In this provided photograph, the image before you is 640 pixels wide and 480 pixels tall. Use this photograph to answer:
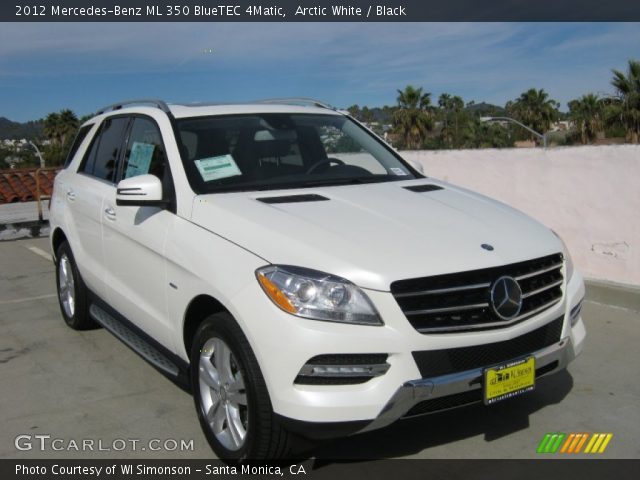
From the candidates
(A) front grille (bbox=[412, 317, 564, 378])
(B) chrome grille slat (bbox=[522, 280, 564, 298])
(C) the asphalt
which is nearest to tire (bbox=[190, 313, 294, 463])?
(C) the asphalt

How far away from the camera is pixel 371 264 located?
2.84 metres

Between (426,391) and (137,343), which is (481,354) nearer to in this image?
(426,391)

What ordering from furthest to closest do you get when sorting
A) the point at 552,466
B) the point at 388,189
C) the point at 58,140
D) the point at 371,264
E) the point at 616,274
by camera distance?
the point at 58,140
the point at 616,274
the point at 388,189
the point at 552,466
the point at 371,264

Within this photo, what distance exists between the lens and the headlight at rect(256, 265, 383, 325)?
9.08 feet

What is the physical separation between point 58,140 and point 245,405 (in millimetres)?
64132

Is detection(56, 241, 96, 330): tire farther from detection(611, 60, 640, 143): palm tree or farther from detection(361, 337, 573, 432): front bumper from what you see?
detection(611, 60, 640, 143): palm tree

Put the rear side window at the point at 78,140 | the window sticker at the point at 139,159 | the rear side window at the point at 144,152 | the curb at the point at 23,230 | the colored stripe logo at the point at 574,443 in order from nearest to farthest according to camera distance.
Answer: the colored stripe logo at the point at 574,443 < the rear side window at the point at 144,152 < the window sticker at the point at 139,159 < the rear side window at the point at 78,140 < the curb at the point at 23,230

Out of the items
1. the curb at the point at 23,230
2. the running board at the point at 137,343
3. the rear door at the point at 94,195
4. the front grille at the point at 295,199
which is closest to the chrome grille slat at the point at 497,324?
the front grille at the point at 295,199

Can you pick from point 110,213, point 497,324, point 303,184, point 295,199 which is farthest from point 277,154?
point 497,324

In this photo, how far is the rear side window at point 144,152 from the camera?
4.15 meters

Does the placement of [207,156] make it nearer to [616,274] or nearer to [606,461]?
[606,461]

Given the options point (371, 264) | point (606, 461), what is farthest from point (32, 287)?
point (606, 461)

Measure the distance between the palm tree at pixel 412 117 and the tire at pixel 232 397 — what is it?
59760 millimetres

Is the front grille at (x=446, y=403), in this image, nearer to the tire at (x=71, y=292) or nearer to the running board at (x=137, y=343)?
the running board at (x=137, y=343)
